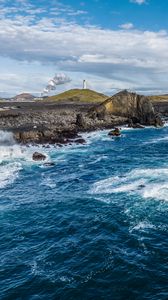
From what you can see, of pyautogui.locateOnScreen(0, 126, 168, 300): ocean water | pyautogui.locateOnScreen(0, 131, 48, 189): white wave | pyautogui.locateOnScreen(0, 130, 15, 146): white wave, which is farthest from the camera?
pyautogui.locateOnScreen(0, 130, 15, 146): white wave

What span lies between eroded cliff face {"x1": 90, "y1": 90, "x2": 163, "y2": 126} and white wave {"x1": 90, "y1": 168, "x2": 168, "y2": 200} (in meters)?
56.8

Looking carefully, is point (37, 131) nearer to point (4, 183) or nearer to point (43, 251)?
point (4, 183)

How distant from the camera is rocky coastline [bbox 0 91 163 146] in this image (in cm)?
7962

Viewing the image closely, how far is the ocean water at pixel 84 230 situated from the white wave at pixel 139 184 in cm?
10

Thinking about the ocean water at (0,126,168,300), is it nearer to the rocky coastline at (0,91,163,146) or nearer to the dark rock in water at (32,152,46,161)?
the dark rock in water at (32,152,46,161)

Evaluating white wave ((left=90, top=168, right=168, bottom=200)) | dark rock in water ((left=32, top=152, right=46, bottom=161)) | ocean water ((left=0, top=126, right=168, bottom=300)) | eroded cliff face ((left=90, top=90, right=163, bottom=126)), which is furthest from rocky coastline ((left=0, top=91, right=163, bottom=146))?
white wave ((left=90, top=168, right=168, bottom=200))

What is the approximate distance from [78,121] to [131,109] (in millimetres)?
18609

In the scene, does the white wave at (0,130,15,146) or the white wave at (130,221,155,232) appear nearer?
the white wave at (130,221,155,232)

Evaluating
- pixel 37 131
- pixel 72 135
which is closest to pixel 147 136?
pixel 72 135

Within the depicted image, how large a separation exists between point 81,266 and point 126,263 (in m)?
2.80

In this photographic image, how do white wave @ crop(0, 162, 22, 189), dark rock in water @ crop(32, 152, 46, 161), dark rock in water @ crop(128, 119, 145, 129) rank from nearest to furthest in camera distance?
white wave @ crop(0, 162, 22, 189)
dark rock in water @ crop(32, 152, 46, 161)
dark rock in water @ crop(128, 119, 145, 129)

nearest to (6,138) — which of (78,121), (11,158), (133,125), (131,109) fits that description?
(11,158)

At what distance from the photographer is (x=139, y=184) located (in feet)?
143

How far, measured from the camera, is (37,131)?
269 feet
